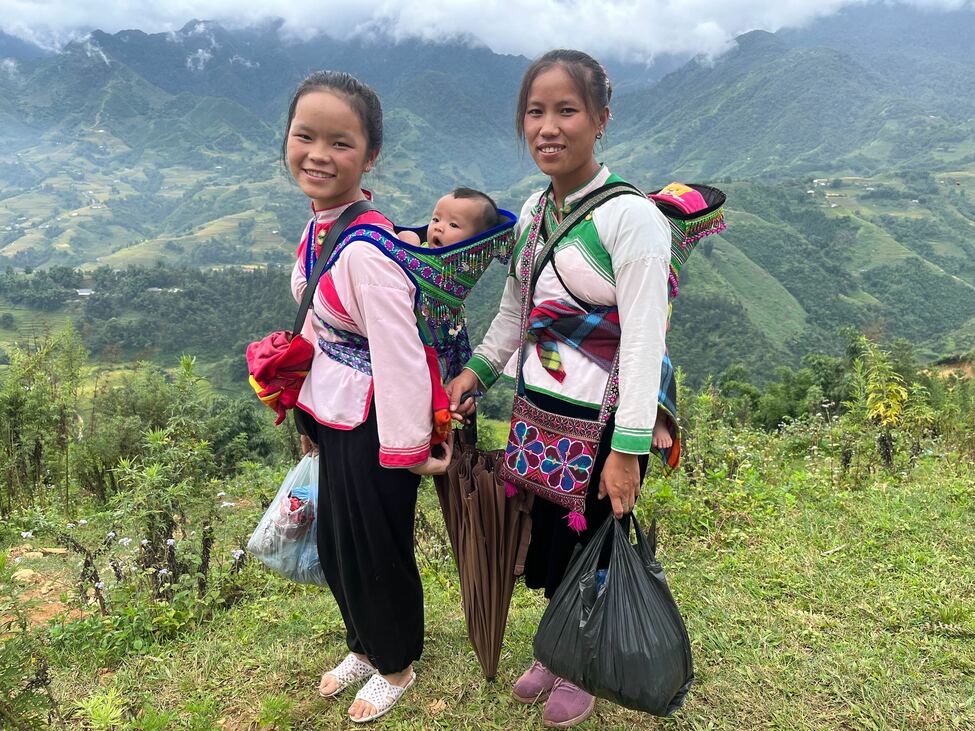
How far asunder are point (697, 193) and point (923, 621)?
1.98 metres

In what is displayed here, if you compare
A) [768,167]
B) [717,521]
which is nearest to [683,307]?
[717,521]

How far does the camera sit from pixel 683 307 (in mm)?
50688

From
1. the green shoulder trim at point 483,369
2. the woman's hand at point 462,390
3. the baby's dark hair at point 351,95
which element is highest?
the baby's dark hair at point 351,95

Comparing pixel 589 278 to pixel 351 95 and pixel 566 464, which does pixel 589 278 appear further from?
pixel 351 95

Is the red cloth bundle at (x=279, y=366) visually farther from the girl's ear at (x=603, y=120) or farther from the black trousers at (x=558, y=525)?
the girl's ear at (x=603, y=120)

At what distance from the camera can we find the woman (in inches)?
61.2

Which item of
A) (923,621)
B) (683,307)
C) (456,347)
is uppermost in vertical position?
(456,347)

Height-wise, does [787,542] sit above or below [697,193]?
below

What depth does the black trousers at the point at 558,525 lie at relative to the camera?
176cm

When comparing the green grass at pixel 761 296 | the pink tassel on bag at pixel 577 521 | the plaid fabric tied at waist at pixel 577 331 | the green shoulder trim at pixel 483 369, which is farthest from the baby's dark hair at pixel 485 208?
the green grass at pixel 761 296

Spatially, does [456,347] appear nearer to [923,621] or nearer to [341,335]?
[341,335]

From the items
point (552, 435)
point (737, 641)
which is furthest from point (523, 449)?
point (737, 641)

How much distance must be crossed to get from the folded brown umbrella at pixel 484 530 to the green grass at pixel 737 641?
1.43 feet

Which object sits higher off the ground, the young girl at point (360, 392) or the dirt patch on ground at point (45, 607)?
the young girl at point (360, 392)
